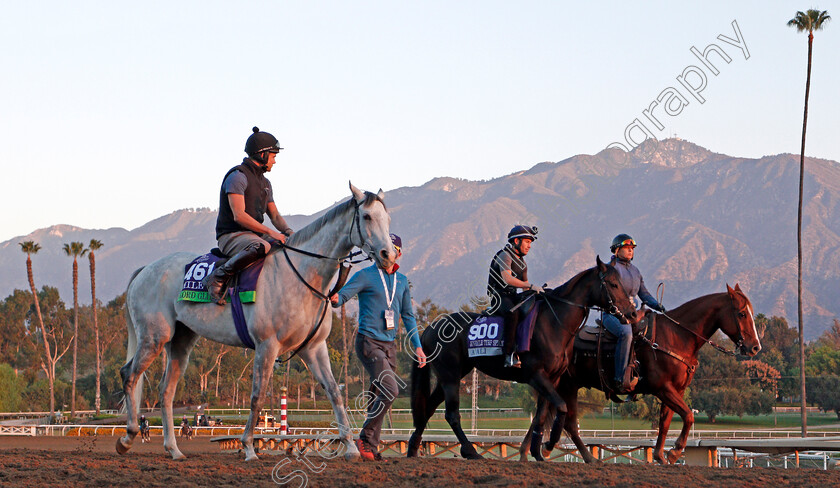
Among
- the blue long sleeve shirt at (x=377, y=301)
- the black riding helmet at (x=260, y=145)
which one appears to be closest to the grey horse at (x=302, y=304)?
the blue long sleeve shirt at (x=377, y=301)

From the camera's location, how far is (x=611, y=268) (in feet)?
37.2

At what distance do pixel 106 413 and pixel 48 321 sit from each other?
45.0 metres

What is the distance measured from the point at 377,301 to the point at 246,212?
1882 millimetres

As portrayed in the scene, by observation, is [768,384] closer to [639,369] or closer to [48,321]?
[639,369]

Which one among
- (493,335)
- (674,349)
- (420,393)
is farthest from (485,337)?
(674,349)

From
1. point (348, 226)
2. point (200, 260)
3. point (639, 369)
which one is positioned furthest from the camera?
point (639, 369)

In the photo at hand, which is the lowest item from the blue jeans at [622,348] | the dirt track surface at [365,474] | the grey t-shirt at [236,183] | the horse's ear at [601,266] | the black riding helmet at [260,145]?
the dirt track surface at [365,474]

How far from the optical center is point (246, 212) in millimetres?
10328

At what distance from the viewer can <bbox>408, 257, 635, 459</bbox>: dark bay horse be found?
37.1ft

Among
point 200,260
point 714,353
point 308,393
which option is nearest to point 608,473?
point 200,260

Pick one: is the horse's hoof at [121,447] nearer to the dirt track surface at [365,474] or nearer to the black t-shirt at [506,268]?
the dirt track surface at [365,474]

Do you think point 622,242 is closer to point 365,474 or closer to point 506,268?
point 506,268

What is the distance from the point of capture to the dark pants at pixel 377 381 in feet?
33.7

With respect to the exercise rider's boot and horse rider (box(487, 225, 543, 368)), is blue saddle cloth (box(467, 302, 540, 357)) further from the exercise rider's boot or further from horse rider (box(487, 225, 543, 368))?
the exercise rider's boot
